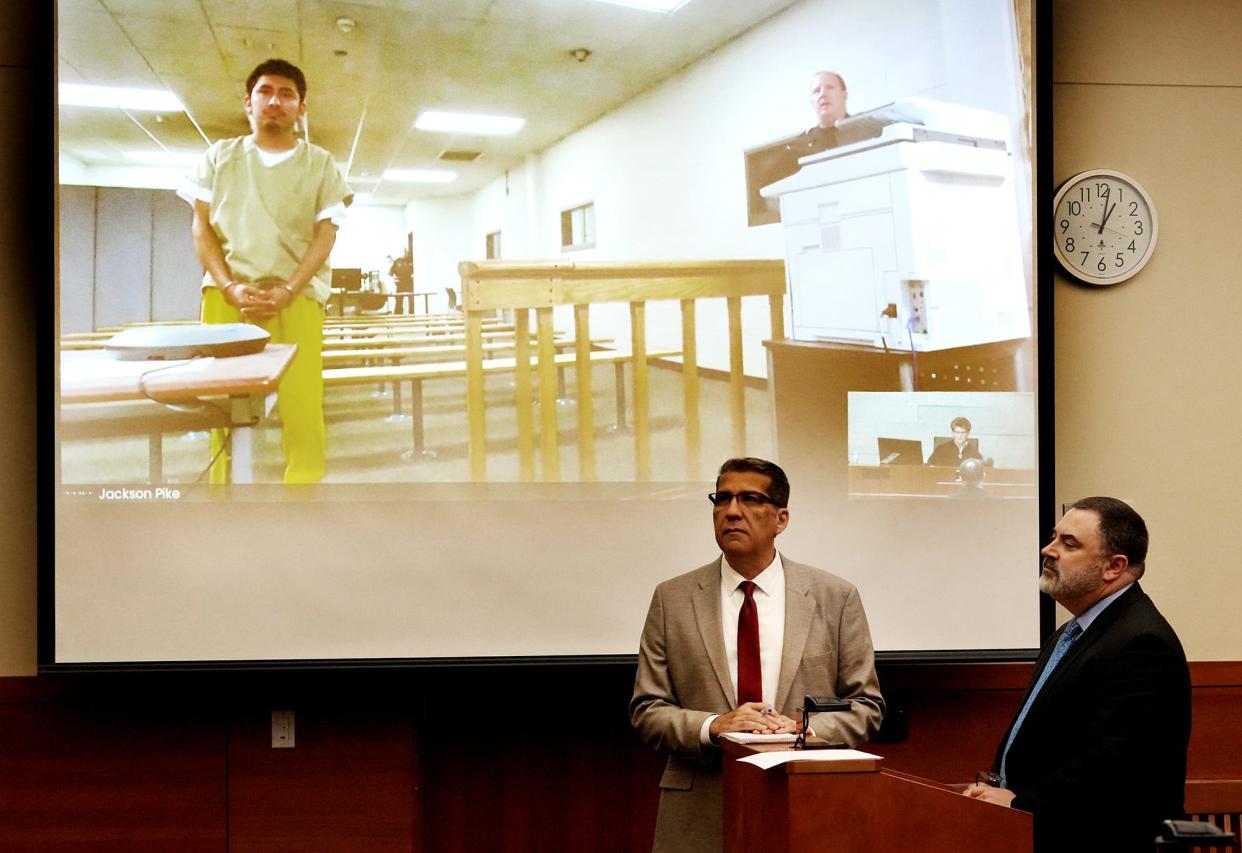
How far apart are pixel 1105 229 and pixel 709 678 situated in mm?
2233

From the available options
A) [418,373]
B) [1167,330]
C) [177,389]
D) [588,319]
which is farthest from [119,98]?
[1167,330]

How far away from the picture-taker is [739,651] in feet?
7.88

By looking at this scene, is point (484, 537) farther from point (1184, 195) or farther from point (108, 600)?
point (1184, 195)

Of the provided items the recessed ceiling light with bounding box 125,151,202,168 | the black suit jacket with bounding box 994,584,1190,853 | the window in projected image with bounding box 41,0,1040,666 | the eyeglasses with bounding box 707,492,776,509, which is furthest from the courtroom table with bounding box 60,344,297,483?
the black suit jacket with bounding box 994,584,1190,853

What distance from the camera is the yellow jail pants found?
11.1 ft

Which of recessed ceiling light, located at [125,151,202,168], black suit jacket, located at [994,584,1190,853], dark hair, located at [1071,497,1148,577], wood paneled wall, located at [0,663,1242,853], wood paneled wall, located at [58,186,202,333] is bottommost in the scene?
wood paneled wall, located at [0,663,1242,853]

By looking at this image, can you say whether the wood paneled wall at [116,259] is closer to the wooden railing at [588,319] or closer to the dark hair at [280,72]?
the dark hair at [280,72]

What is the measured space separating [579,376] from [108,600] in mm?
1534

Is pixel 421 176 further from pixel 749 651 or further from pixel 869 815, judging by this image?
pixel 869 815

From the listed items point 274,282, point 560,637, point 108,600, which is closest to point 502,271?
point 274,282

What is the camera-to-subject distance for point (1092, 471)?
369cm

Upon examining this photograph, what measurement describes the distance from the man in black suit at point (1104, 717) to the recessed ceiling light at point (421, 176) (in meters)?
2.10

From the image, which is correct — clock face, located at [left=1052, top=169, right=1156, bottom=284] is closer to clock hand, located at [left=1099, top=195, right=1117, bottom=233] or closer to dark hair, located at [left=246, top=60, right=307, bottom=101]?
clock hand, located at [left=1099, top=195, right=1117, bottom=233]

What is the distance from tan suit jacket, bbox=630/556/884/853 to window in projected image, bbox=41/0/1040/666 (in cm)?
99
